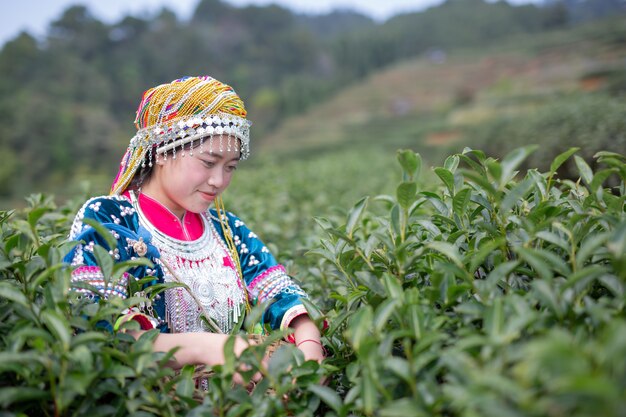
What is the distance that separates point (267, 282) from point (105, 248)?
0.45 metres

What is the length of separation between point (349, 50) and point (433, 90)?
17.2 m

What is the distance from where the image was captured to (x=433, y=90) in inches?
1284

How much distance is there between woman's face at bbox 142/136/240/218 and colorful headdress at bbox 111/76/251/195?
0.02 metres

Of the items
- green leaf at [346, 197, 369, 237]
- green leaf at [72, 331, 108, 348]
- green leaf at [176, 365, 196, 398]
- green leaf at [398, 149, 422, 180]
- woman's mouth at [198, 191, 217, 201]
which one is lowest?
green leaf at [176, 365, 196, 398]

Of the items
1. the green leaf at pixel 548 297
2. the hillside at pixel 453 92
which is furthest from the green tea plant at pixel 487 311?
the hillside at pixel 453 92

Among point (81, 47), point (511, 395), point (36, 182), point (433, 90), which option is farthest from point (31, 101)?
point (511, 395)

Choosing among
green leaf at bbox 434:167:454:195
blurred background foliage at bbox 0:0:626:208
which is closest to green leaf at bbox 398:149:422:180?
green leaf at bbox 434:167:454:195

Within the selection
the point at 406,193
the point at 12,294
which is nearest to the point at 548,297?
the point at 406,193

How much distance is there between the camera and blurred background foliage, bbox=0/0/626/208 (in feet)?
54.2

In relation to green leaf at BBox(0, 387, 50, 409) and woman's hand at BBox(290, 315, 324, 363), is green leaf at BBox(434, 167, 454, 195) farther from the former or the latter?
green leaf at BBox(0, 387, 50, 409)

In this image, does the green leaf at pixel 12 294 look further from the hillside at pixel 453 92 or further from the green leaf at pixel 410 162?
the hillside at pixel 453 92

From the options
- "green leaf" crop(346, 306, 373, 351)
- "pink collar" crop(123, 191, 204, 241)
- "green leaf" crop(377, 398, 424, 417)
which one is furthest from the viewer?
"pink collar" crop(123, 191, 204, 241)

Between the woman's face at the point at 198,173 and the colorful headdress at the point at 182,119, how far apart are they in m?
0.02

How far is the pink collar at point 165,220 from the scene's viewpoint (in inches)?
59.2
